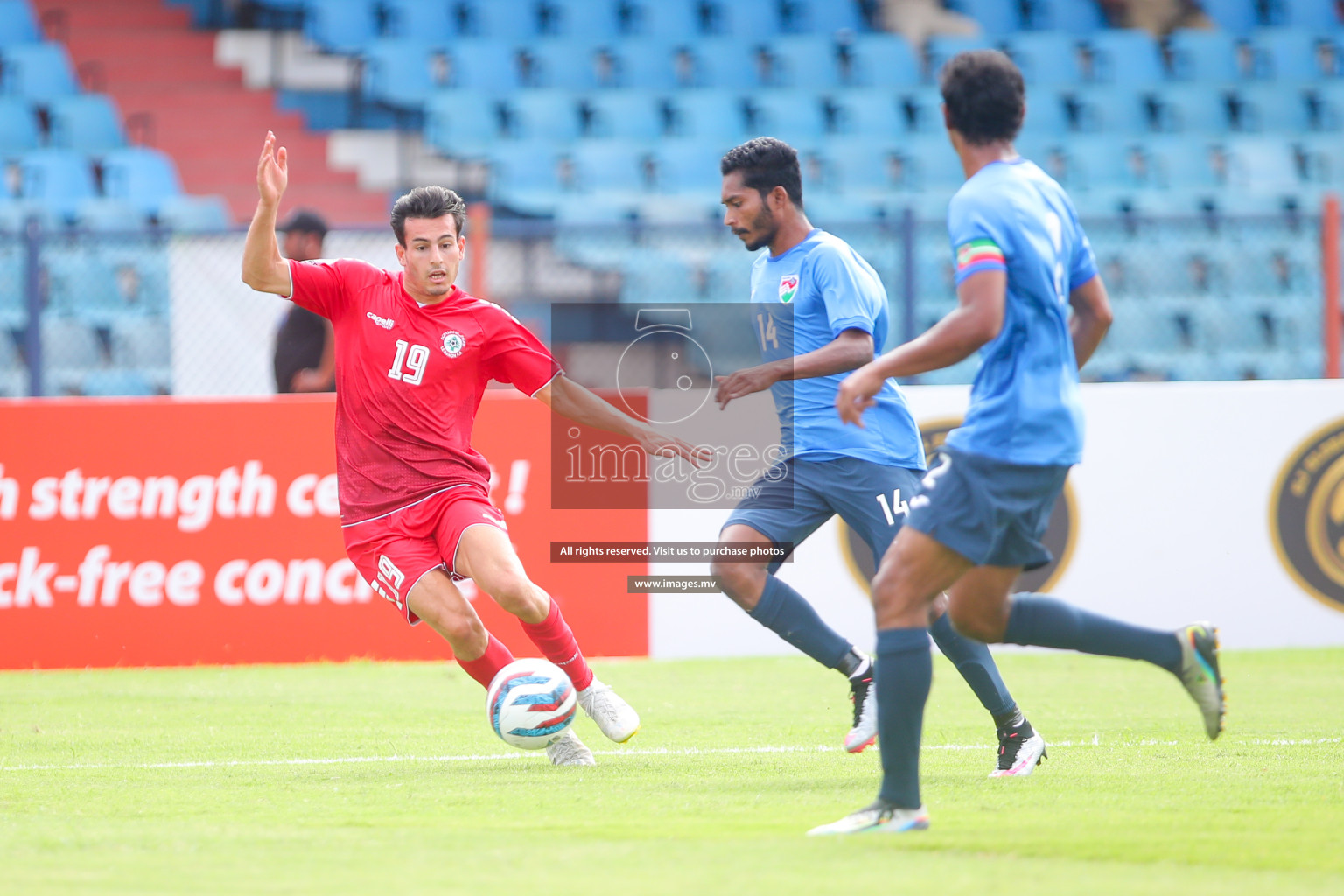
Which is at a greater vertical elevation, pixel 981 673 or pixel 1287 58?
pixel 1287 58

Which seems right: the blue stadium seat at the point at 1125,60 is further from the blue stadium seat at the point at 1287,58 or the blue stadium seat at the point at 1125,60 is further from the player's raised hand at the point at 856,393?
the player's raised hand at the point at 856,393

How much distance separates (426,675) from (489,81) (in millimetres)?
9550

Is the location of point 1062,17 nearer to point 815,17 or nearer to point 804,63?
point 815,17

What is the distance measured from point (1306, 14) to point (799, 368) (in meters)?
15.4

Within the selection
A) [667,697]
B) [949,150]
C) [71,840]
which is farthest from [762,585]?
[949,150]

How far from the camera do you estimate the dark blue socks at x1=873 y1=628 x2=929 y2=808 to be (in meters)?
4.00

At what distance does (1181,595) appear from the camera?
861cm

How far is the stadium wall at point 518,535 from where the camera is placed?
812 cm

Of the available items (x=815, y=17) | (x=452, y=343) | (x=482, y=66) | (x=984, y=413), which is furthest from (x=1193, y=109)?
(x=984, y=413)

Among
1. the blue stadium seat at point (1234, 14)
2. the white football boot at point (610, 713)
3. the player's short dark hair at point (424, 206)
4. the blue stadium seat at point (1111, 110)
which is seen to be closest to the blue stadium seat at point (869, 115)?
the blue stadium seat at point (1111, 110)

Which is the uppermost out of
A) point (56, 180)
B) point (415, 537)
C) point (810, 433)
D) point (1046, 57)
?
point (1046, 57)

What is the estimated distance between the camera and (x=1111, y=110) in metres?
16.4

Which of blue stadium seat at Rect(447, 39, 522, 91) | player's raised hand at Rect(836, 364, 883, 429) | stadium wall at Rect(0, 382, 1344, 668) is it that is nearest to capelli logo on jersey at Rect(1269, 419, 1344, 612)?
stadium wall at Rect(0, 382, 1344, 668)

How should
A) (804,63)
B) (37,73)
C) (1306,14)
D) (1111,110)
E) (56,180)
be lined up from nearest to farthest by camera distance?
(56,180), (37,73), (1111,110), (804,63), (1306,14)
